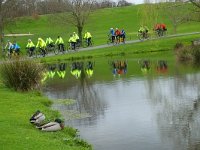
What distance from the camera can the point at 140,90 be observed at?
1027 inches

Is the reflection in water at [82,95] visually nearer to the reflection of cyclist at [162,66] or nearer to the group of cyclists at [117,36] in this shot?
the reflection of cyclist at [162,66]

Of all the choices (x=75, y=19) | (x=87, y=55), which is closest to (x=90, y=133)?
(x=87, y=55)


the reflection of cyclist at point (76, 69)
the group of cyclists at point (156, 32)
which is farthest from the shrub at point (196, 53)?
the group of cyclists at point (156, 32)

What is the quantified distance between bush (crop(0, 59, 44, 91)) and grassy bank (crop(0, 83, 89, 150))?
11.6 ft

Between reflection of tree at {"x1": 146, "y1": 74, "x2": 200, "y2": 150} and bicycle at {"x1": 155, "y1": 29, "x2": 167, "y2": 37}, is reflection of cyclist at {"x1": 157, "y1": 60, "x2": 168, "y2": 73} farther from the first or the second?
bicycle at {"x1": 155, "y1": 29, "x2": 167, "y2": 37}

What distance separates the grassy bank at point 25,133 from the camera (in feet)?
43.7

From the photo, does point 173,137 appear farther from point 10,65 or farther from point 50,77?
point 50,77

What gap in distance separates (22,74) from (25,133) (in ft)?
35.8

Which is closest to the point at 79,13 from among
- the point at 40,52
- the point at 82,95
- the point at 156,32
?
the point at 156,32

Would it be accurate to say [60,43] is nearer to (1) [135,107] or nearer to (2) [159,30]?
(2) [159,30]

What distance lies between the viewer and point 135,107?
21156mm

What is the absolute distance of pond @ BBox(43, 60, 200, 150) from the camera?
15.6 m

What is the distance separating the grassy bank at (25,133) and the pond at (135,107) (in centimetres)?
86

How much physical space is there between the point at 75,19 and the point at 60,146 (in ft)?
176
